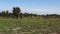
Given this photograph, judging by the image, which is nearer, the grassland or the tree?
the grassland

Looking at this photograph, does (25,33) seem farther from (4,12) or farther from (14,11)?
(4,12)

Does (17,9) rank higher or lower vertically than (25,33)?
higher

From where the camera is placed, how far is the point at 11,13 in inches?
1391

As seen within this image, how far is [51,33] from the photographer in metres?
11.6

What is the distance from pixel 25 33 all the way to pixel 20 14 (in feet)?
71.7

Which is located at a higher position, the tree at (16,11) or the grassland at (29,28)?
the tree at (16,11)

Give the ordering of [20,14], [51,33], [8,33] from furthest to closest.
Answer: [20,14] → [51,33] → [8,33]

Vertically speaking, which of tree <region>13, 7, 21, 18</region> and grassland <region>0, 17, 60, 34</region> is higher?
tree <region>13, 7, 21, 18</region>

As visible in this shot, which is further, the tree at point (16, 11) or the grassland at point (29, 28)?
the tree at point (16, 11)

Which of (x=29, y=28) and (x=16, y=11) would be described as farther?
(x=16, y=11)

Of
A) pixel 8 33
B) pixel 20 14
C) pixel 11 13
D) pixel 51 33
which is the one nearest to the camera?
pixel 8 33

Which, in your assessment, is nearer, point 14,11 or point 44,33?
point 44,33

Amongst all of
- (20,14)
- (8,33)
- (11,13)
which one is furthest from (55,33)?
(11,13)

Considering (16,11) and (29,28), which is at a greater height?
(16,11)
